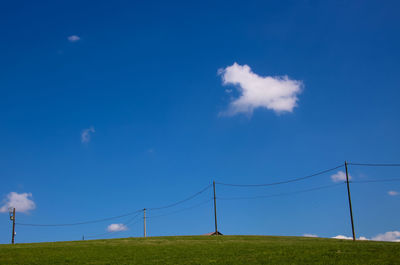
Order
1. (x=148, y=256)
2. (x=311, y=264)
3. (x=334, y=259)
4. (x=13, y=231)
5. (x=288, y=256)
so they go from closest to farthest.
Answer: (x=311, y=264) → (x=334, y=259) → (x=288, y=256) → (x=148, y=256) → (x=13, y=231)

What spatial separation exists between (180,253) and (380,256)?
17449 mm

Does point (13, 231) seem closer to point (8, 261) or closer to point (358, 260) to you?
point (8, 261)

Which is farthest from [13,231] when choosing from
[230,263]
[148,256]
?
[230,263]

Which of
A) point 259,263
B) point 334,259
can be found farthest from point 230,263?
point 334,259

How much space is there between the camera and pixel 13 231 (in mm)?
73375

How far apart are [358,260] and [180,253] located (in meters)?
15.8

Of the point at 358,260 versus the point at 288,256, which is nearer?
the point at 358,260

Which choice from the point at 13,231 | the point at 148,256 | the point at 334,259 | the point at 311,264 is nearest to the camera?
the point at 311,264

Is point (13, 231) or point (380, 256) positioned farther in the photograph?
point (13, 231)

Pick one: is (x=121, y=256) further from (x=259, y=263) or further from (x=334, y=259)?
(x=334, y=259)

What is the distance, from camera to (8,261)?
31422mm

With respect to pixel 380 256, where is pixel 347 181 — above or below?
above

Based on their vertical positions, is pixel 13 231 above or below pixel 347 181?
below

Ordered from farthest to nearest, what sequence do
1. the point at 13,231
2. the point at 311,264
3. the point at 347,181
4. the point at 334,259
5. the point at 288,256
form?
the point at 13,231
the point at 347,181
the point at 288,256
the point at 334,259
the point at 311,264
